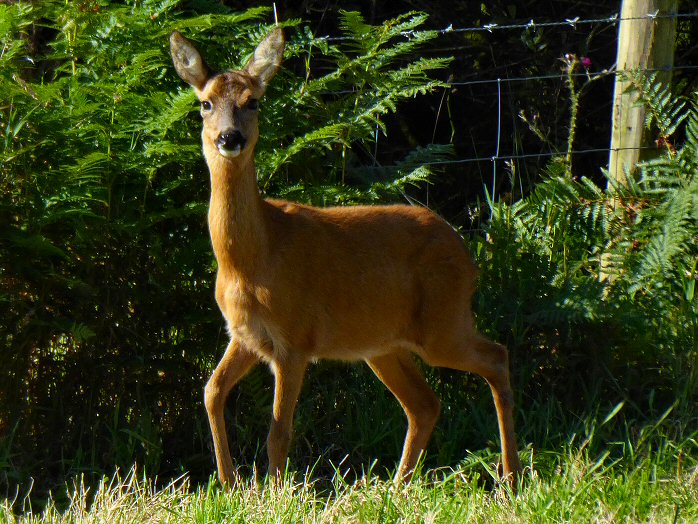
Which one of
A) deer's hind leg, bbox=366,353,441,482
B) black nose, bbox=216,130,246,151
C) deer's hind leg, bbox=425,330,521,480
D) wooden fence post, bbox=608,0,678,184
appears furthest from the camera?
wooden fence post, bbox=608,0,678,184

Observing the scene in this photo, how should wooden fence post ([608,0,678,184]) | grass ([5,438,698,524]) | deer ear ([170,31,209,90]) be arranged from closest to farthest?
1. grass ([5,438,698,524])
2. deer ear ([170,31,209,90])
3. wooden fence post ([608,0,678,184])

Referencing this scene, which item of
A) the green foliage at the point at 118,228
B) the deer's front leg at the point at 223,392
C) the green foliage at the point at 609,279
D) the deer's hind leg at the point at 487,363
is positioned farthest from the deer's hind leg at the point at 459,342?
the deer's front leg at the point at 223,392

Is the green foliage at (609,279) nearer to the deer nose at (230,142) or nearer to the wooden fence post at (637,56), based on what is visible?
the wooden fence post at (637,56)

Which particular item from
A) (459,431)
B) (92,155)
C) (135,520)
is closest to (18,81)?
(92,155)

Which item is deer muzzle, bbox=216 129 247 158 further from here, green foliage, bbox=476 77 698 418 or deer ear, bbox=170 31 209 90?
green foliage, bbox=476 77 698 418

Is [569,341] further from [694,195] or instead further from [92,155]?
[92,155]

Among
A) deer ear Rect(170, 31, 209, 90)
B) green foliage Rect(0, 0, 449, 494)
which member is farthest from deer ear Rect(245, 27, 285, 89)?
green foliage Rect(0, 0, 449, 494)

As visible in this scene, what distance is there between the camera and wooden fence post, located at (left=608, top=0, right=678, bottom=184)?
750 centimetres

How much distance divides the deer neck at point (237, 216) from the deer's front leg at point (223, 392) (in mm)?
454

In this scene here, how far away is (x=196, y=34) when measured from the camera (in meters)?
6.89

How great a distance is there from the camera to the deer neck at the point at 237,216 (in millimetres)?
5781

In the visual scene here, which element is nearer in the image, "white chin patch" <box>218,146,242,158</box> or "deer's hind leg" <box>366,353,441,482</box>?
"white chin patch" <box>218,146,242,158</box>

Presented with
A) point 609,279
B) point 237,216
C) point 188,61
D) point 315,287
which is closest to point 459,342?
point 315,287

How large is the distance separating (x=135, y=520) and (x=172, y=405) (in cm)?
162
